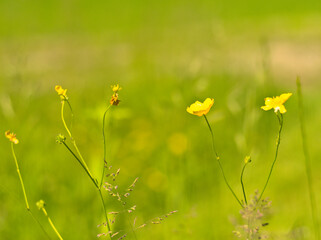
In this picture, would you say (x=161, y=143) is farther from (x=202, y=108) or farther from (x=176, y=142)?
(x=202, y=108)

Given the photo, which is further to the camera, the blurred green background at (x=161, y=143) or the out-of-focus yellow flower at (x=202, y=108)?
the blurred green background at (x=161, y=143)

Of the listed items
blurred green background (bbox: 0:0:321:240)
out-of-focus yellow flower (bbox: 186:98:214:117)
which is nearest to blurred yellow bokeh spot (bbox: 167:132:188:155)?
blurred green background (bbox: 0:0:321:240)

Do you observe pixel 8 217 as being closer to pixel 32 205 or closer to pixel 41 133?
pixel 32 205

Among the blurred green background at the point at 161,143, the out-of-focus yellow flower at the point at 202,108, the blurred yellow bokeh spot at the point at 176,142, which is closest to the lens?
the out-of-focus yellow flower at the point at 202,108

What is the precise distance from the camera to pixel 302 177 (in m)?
2.48

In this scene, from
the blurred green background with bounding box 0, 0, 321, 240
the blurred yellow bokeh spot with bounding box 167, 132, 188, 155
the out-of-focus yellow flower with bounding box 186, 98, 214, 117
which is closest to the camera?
the out-of-focus yellow flower with bounding box 186, 98, 214, 117

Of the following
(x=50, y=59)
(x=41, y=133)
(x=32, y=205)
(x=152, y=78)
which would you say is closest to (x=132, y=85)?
(x=152, y=78)

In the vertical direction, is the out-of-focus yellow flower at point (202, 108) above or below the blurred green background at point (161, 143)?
below

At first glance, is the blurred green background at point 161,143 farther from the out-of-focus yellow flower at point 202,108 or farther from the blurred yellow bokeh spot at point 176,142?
the out-of-focus yellow flower at point 202,108

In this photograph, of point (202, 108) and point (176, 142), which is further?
point (176, 142)

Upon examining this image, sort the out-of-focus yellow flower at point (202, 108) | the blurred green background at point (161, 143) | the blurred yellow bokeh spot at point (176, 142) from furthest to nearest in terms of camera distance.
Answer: the blurred yellow bokeh spot at point (176, 142), the blurred green background at point (161, 143), the out-of-focus yellow flower at point (202, 108)

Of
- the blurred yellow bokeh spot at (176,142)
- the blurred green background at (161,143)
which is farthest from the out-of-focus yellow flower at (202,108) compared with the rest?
the blurred yellow bokeh spot at (176,142)

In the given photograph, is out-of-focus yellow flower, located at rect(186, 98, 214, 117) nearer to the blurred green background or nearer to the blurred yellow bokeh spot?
the blurred green background

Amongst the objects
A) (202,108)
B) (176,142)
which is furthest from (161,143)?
(202,108)
